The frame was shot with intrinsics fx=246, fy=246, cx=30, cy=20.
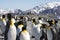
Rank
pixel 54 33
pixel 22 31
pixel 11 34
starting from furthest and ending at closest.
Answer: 1. pixel 54 33
2. pixel 11 34
3. pixel 22 31

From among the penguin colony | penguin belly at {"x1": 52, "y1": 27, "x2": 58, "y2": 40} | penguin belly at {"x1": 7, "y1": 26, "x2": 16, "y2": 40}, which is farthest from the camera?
penguin belly at {"x1": 52, "y1": 27, "x2": 58, "y2": 40}

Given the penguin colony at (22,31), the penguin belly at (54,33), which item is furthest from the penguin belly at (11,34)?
the penguin belly at (54,33)

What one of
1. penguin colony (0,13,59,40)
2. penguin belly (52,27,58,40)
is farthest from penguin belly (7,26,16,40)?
penguin belly (52,27,58,40)

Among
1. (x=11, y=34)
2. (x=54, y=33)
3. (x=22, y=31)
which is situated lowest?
(x=54, y=33)

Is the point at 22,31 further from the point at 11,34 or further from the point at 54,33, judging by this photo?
the point at 54,33

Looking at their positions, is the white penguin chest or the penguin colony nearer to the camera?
the penguin colony

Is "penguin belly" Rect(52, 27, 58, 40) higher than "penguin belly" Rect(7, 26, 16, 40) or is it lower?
lower

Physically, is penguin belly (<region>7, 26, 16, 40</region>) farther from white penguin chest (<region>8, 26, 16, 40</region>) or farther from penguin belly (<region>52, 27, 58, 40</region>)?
penguin belly (<region>52, 27, 58, 40</region>)

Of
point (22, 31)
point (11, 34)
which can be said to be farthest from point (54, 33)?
point (22, 31)

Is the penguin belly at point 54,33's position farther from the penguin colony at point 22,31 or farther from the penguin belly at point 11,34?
the penguin belly at point 11,34

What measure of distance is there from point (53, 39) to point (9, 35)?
8.85 ft

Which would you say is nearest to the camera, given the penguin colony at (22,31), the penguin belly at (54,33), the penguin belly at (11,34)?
the penguin colony at (22,31)

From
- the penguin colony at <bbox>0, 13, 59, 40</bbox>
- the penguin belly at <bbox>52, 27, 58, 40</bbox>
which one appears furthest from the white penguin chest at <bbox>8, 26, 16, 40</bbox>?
the penguin belly at <bbox>52, 27, 58, 40</bbox>

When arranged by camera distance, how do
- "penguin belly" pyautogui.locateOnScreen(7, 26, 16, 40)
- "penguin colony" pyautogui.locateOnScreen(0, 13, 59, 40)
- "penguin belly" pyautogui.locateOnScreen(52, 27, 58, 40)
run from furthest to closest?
"penguin belly" pyautogui.locateOnScreen(52, 27, 58, 40), "penguin belly" pyautogui.locateOnScreen(7, 26, 16, 40), "penguin colony" pyautogui.locateOnScreen(0, 13, 59, 40)
